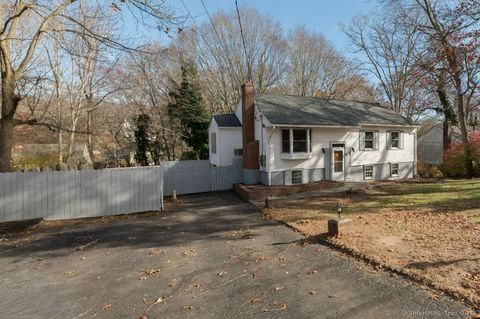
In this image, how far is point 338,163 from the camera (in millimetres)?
19188

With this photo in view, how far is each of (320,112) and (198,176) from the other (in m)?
9.36

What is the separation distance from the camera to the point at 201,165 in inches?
798

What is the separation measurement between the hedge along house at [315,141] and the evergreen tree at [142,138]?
9447 mm

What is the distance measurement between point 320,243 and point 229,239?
8.32 ft

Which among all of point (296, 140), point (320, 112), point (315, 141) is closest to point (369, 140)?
point (320, 112)

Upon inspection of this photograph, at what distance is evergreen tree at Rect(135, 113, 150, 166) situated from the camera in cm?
2872

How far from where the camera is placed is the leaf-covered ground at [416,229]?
17.3 feet

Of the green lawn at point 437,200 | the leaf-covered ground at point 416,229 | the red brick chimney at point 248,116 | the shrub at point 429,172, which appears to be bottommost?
the leaf-covered ground at point 416,229

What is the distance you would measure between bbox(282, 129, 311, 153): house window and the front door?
7.43 ft

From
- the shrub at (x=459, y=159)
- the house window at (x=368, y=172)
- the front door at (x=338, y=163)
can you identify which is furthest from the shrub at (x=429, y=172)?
the front door at (x=338, y=163)

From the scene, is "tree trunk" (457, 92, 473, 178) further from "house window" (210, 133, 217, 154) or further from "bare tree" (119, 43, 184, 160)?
"bare tree" (119, 43, 184, 160)

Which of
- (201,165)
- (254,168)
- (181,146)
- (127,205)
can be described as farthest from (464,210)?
(181,146)

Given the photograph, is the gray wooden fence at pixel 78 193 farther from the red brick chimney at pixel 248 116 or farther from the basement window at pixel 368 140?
the basement window at pixel 368 140

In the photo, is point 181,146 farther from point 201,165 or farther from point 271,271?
point 271,271
